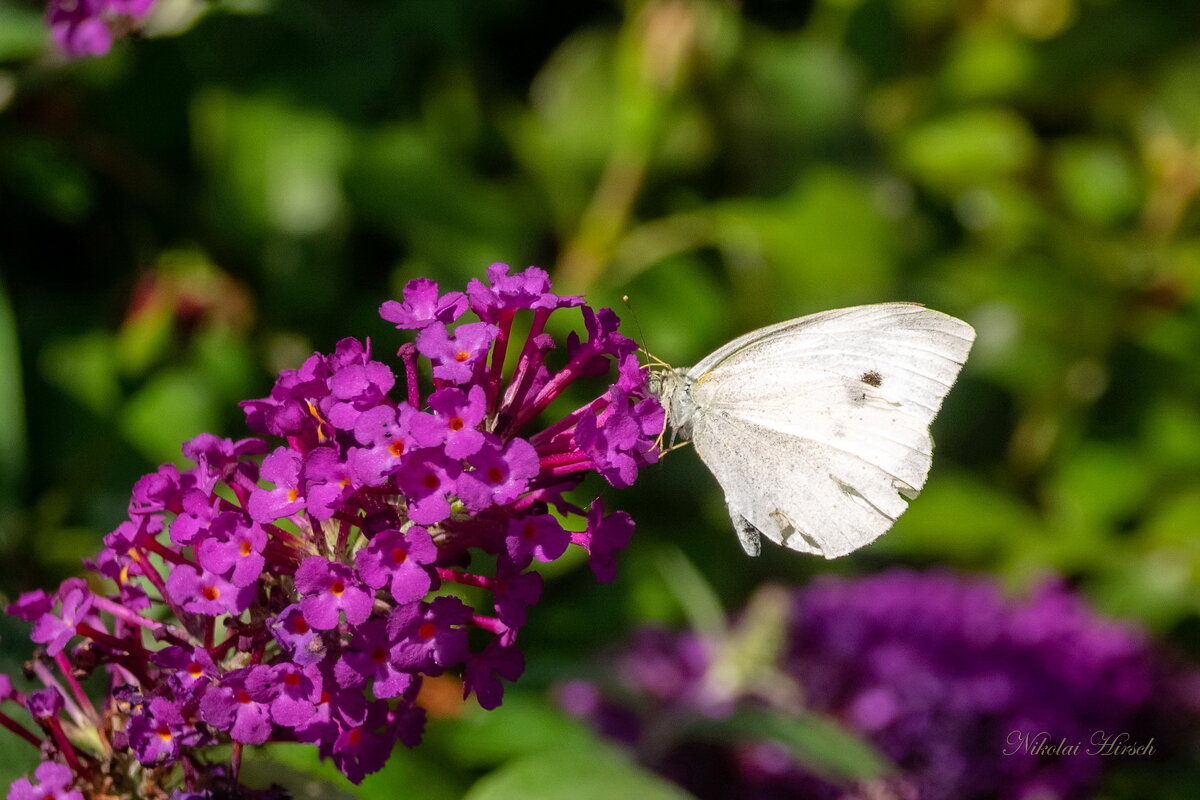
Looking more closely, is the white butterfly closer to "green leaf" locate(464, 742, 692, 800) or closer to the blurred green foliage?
"green leaf" locate(464, 742, 692, 800)

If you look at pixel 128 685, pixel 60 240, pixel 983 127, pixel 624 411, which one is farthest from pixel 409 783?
pixel 983 127

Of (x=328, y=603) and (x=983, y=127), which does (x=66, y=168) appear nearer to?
(x=328, y=603)

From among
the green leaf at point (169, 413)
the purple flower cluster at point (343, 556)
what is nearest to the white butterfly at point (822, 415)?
the purple flower cluster at point (343, 556)

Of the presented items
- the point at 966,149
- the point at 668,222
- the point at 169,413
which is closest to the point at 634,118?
the point at 668,222

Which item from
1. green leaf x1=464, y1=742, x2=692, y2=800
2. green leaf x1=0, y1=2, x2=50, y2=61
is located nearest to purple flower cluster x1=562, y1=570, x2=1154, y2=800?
green leaf x1=464, y1=742, x2=692, y2=800

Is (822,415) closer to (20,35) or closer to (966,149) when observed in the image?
(20,35)

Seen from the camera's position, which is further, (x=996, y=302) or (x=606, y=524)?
(x=996, y=302)

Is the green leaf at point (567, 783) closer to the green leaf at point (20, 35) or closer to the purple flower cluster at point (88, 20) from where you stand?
the purple flower cluster at point (88, 20)
